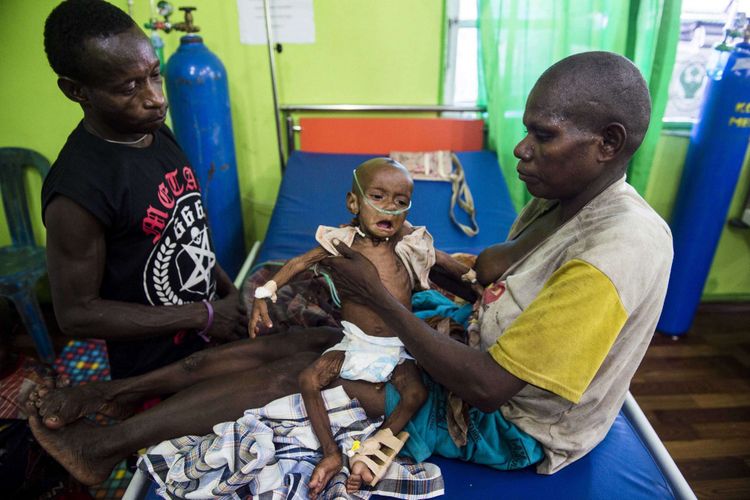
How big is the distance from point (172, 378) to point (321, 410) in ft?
1.90

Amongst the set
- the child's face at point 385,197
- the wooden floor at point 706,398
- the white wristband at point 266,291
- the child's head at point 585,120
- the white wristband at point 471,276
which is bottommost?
the wooden floor at point 706,398

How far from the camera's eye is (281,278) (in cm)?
155

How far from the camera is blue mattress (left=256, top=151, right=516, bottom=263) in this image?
8.52 ft

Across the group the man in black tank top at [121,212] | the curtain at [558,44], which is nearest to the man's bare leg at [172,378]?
the man in black tank top at [121,212]

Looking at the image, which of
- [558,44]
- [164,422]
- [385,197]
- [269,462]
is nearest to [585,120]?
[385,197]

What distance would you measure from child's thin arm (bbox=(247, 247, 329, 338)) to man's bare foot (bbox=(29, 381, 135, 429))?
0.49 metres

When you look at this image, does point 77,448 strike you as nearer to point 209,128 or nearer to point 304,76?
point 209,128

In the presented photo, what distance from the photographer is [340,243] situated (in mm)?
1524

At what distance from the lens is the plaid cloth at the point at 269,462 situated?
3.90ft

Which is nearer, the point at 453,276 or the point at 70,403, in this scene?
the point at 70,403

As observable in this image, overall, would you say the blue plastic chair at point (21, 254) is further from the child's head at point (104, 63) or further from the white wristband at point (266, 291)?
the white wristband at point (266, 291)

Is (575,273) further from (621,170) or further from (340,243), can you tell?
(340,243)

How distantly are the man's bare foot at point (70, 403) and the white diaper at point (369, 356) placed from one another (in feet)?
2.46

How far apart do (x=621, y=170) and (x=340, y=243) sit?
2.72ft
